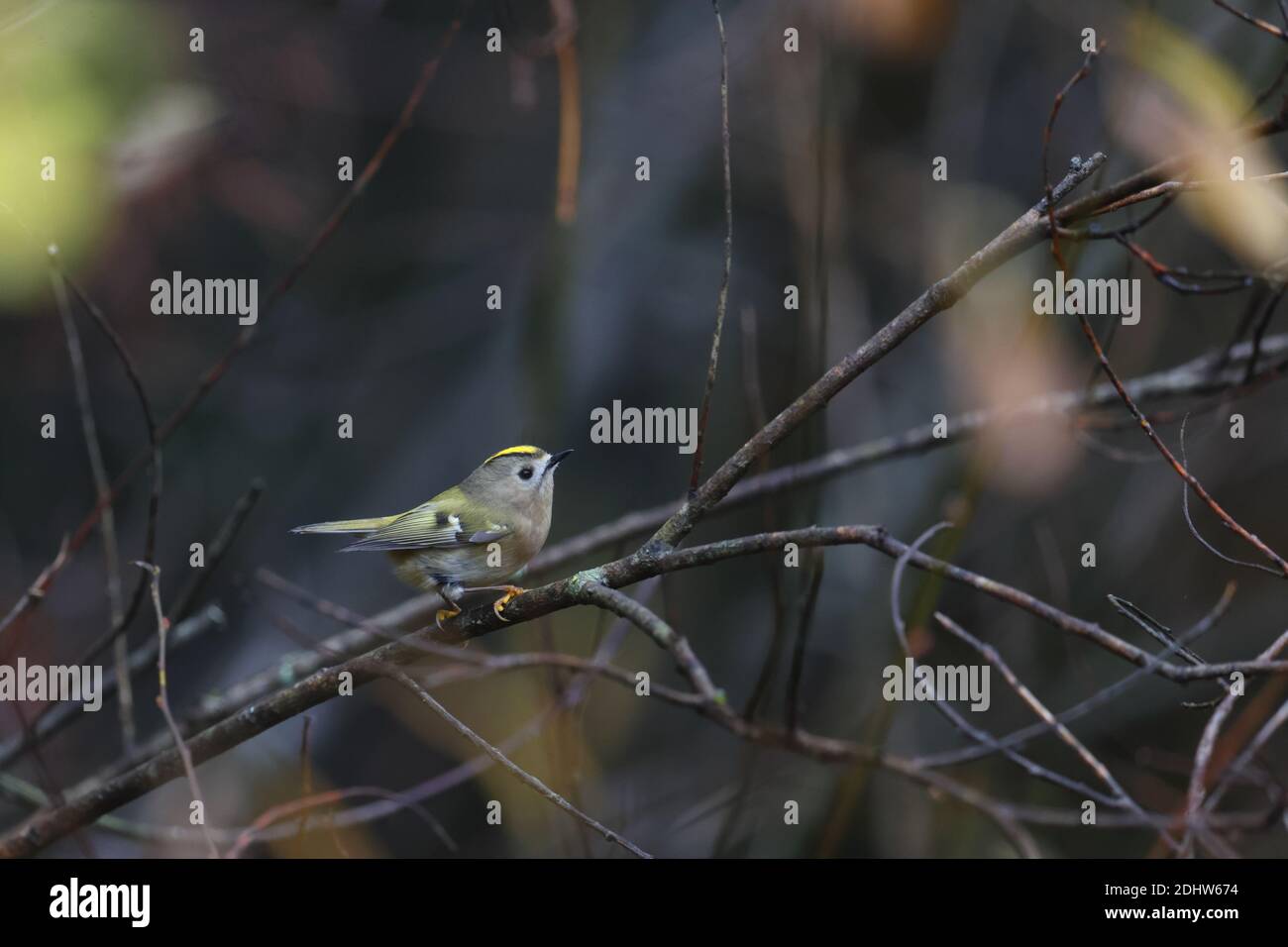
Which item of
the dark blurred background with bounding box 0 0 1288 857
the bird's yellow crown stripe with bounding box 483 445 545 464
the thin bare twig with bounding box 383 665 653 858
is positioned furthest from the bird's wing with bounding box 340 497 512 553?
the thin bare twig with bounding box 383 665 653 858

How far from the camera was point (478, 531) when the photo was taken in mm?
2816

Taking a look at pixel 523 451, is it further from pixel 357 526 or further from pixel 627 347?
pixel 627 347

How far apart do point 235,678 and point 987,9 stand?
14.0ft

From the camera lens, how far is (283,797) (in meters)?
3.60

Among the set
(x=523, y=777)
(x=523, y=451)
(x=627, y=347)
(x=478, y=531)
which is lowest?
(x=523, y=777)

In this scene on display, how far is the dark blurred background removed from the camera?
3.82 metres

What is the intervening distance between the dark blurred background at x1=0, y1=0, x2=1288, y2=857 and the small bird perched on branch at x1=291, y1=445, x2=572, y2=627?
73cm

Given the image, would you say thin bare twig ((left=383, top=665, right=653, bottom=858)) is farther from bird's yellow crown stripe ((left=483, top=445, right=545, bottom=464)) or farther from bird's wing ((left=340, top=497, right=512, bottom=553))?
bird's yellow crown stripe ((left=483, top=445, right=545, bottom=464))

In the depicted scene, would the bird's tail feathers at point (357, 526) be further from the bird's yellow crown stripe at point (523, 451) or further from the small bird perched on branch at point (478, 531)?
the bird's yellow crown stripe at point (523, 451)

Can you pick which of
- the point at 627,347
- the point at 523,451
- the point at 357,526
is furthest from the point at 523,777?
the point at 627,347

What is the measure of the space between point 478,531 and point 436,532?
123 millimetres

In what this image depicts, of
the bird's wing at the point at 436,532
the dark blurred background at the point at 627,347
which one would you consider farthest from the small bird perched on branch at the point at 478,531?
the dark blurred background at the point at 627,347

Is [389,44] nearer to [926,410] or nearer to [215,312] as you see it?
[215,312]

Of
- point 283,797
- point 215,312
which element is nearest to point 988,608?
point 283,797
